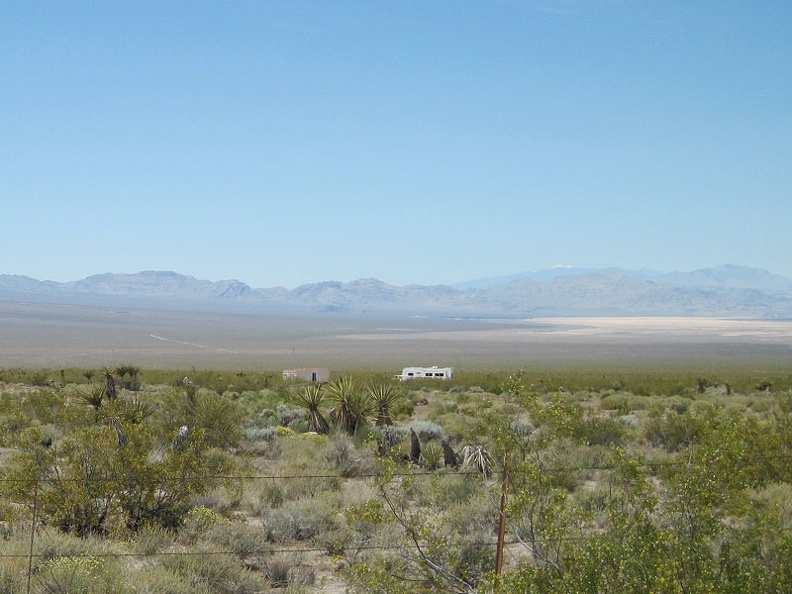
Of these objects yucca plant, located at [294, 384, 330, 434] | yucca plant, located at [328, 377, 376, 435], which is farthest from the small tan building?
yucca plant, located at [328, 377, 376, 435]

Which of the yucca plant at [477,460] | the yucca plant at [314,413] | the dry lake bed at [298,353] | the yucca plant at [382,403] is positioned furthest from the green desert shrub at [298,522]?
the dry lake bed at [298,353]

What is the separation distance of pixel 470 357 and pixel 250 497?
103510mm

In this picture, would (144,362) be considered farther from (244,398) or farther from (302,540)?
(302,540)

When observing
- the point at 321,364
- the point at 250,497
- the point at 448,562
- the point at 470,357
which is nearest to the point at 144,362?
the point at 321,364

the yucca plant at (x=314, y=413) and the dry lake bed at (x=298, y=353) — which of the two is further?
the dry lake bed at (x=298, y=353)

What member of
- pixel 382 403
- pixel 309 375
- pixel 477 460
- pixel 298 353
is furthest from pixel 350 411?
pixel 298 353

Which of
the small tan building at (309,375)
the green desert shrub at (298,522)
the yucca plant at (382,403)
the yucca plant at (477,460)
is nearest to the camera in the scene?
the green desert shrub at (298,522)

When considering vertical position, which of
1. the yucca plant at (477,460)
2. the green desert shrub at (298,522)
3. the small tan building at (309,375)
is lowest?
the small tan building at (309,375)

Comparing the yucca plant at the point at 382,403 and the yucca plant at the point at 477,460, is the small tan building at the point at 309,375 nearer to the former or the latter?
the yucca plant at the point at 382,403

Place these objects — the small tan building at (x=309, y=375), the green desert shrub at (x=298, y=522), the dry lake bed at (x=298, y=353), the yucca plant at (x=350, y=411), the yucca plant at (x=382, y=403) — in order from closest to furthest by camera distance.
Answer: the green desert shrub at (x=298, y=522), the yucca plant at (x=350, y=411), the yucca plant at (x=382, y=403), the small tan building at (x=309, y=375), the dry lake bed at (x=298, y=353)

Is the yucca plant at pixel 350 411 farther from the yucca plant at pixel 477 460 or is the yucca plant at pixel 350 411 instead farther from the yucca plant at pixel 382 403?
the yucca plant at pixel 477 460

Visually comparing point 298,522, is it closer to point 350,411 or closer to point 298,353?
point 350,411

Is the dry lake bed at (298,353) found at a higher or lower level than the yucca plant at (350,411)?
lower

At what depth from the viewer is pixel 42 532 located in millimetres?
11344
